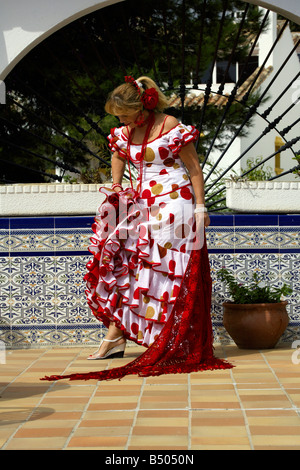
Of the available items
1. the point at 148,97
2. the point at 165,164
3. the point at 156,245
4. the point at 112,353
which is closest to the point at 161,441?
the point at 156,245

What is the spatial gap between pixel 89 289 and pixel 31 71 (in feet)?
15.6

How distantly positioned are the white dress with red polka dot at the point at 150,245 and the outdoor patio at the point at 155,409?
0.34 meters

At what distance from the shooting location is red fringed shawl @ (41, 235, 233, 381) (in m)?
4.24

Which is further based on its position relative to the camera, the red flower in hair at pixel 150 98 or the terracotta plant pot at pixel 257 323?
the terracotta plant pot at pixel 257 323

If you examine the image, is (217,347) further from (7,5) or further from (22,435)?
→ (7,5)

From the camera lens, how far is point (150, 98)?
4.34 m

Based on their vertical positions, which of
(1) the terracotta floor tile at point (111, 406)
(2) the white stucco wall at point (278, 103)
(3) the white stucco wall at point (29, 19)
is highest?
(2) the white stucco wall at point (278, 103)

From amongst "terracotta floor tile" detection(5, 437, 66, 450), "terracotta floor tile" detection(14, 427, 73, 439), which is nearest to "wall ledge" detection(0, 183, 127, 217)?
"terracotta floor tile" detection(14, 427, 73, 439)

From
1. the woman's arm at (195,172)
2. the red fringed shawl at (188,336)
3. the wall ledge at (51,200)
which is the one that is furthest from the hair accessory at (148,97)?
the wall ledge at (51,200)

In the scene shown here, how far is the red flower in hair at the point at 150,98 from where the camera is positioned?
434cm

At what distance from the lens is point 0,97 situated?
5.23 m

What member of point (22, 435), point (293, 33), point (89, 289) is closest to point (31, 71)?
point (89, 289)

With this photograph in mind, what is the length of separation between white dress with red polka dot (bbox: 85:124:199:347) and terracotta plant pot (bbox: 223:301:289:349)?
65 cm

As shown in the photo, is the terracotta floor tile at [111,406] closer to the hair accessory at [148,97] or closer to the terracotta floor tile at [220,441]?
the terracotta floor tile at [220,441]
